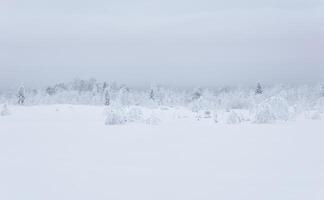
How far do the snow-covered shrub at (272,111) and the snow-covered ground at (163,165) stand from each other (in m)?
2.78

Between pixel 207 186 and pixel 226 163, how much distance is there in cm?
167

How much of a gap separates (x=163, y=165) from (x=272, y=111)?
29.3 ft

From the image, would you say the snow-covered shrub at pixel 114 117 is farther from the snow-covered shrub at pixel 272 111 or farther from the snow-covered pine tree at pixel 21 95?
the snow-covered pine tree at pixel 21 95

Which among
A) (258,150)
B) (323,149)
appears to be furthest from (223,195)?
(323,149)

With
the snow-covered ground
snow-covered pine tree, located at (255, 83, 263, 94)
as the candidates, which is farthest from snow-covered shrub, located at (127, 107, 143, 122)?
snow-covered pine tree, located at (255, 83, 263, 94)

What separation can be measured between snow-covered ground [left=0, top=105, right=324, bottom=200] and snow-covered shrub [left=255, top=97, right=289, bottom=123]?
9.13 feet

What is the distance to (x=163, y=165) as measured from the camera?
679 cm

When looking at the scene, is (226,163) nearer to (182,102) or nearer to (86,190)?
(86,190)

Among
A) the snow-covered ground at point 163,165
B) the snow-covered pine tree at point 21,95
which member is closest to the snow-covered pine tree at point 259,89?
the snow-covered pine tree at point 21,95

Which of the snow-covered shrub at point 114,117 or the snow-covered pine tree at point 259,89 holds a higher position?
the snow-covered pine tree at point 259,89

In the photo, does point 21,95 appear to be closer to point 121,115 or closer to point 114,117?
point 121,115

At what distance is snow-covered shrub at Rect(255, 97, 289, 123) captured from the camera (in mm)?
14688

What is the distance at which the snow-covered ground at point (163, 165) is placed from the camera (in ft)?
16.6

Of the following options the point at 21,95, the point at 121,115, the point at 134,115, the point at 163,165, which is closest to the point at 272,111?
the point at 134,115
